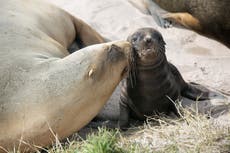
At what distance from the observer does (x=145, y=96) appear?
495cm

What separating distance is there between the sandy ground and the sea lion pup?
0.87 feet

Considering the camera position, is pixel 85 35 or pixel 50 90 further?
pixel 85 35

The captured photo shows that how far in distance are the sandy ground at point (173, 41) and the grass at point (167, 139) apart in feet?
2.39

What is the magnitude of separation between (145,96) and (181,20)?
2145mm

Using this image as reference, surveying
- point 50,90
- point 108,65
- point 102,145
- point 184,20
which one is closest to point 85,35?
point 184,20

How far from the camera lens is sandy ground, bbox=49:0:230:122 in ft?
18.3

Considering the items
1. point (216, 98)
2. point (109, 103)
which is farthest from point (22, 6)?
point (216, 98)

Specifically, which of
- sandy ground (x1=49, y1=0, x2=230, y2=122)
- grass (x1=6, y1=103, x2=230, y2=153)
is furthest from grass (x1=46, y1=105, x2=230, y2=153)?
sandy ground (x1=49, y1=0, x2=230, y2=122)

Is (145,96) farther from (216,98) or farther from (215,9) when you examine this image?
(215,9)

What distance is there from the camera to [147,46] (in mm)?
4719

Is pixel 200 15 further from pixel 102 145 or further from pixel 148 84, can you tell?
pixel 102 145

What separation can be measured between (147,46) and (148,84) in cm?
35

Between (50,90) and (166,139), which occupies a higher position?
(50,90)

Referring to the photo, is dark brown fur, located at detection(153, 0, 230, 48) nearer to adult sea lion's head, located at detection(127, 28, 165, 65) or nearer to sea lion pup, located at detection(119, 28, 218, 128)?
sea lion pup, located at detection(119, 28, 218, 128)
